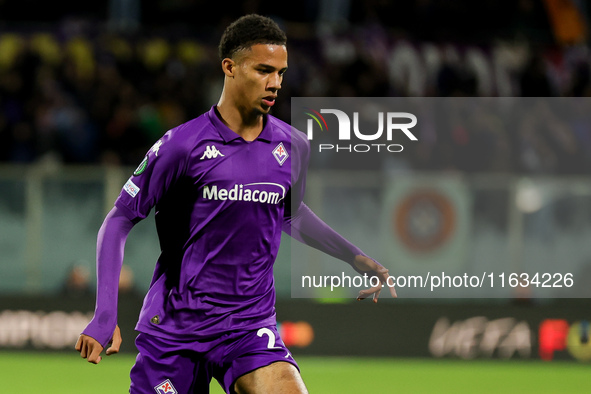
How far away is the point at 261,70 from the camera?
14.1 ft

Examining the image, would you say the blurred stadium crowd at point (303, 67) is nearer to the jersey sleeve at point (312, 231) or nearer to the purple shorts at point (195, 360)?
the jersey sleeve at point (312, 231)

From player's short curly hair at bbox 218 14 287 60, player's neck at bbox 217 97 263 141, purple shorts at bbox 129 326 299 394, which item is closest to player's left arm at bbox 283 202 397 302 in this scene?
player's neck at bbox 217 97 263 141

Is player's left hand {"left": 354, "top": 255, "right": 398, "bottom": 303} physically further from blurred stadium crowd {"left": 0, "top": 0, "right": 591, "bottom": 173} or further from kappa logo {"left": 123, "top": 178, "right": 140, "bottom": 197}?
blurred stadium crowd {"left": 0, "top": 0, "right": 591, "bottom": 173}

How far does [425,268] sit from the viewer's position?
35.6 ft

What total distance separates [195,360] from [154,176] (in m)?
0.79

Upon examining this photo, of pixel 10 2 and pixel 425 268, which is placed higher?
pixel 10 2

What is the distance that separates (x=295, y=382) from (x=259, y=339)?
26 cm

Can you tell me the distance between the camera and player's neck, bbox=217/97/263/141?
4422 mm

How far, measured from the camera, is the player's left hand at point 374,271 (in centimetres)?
460

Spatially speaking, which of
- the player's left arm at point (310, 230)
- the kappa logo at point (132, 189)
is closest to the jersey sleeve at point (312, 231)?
the player's left arm at point (310, 230)

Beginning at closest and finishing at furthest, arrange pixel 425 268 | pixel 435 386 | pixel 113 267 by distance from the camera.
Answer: pixel 113 267 → pixel 435 386 → pixel 425 268

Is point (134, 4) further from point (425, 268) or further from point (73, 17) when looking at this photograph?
point (425, 268)

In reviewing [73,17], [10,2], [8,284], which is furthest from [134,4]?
[8,284]

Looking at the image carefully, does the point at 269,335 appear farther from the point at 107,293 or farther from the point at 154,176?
the point at 154,176
